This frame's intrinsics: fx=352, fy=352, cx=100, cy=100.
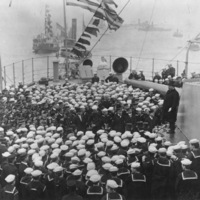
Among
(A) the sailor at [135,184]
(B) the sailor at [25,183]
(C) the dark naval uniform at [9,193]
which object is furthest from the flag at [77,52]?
(C) the dark naval uniform at [9,193]

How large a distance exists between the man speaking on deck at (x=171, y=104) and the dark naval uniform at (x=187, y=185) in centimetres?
282

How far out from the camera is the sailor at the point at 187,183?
449cm

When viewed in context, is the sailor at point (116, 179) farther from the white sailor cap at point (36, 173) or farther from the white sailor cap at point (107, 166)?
the white sailor cap at point (36, 173)

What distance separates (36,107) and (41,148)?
3094 mm

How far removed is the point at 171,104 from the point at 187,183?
9.71 feet

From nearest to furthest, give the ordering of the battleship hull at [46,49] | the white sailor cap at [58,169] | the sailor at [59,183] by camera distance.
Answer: the sailor at [59,183] → the white sailor cap at [58,169] → the battleship hull at [46,49]

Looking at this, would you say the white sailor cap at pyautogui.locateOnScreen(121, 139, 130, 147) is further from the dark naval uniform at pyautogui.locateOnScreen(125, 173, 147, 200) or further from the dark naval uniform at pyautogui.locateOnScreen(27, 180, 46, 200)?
the dark naval uniform at pyautogui.locateOnScreen(27, 180, 46, 200)

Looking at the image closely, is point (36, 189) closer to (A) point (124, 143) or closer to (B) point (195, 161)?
(A) point (124, 143)

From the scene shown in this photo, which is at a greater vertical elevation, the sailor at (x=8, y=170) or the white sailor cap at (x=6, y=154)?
the white sailor cap at (x=6, y=154)

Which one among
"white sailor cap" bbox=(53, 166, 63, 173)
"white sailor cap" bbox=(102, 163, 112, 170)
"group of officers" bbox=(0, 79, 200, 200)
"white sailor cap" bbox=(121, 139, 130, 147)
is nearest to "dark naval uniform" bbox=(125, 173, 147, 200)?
"group of officers" bbox=(0, 79, 200, 200)

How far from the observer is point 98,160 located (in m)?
5.40

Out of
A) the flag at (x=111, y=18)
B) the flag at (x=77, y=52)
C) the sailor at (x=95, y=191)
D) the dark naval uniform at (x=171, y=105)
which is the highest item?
the flag at (x=111, y=18)

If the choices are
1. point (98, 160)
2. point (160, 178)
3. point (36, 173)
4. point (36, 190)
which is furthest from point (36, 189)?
point (160, 178)

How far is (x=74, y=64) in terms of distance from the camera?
58.5ft
